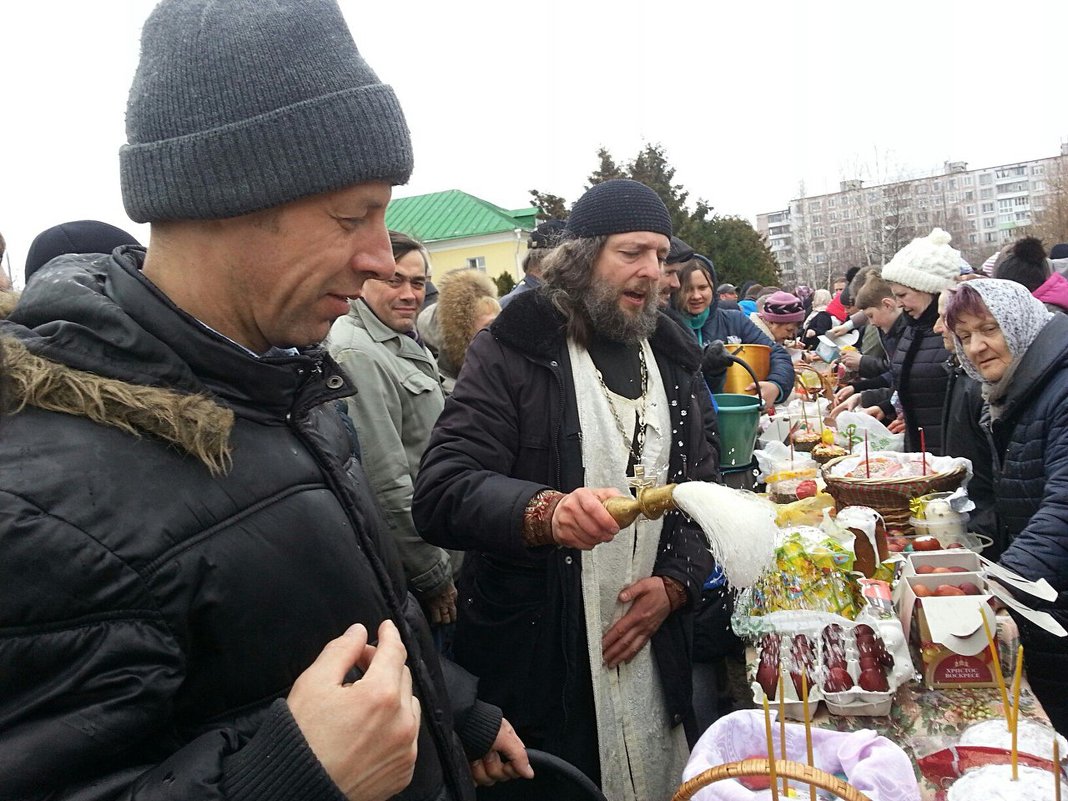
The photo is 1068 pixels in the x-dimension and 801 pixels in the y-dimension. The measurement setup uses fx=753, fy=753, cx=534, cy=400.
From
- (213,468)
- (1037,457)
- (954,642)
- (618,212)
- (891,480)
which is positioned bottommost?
(954,642)

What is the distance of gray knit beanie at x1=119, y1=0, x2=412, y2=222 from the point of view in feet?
3.49

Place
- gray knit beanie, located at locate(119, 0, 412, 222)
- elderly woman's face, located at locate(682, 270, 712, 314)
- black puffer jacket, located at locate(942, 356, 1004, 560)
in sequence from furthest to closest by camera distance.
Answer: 1. elderly woman's face, located at locate(682, 270, 712, 314)
2. black puffer jacket, located at locate(942, 356, 1004, 560)
3. gray knit beanie, located at locate(119, 0, 412, 222)

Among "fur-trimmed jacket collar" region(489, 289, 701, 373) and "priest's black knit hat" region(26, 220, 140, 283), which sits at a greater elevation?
"priest's black knit hat" region(26, 220, 140, 283)

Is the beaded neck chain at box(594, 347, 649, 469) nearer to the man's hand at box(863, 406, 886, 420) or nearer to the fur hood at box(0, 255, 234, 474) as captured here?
the fur hood at box(0, 255, 234, 474)

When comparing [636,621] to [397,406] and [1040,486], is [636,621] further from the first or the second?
[1040,486]

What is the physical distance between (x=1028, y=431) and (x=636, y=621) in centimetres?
188

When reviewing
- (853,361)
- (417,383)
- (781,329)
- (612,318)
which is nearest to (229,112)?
(612,318)

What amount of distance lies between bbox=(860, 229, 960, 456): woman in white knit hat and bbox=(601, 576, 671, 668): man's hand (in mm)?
3046

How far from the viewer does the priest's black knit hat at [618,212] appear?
2674 millimetres

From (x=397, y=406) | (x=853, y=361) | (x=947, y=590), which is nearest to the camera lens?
(x=947, y=590)

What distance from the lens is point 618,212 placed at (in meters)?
2.67

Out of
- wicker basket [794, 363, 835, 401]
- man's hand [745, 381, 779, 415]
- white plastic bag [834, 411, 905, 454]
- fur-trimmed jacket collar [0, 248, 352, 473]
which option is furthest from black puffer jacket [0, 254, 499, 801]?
wicker basket [794, 363, 835, 401]

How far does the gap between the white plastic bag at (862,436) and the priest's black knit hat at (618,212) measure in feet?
8.18

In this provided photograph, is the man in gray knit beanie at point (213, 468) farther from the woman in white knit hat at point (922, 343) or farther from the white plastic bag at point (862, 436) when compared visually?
the woman in white knit hat at point (922, 343)
